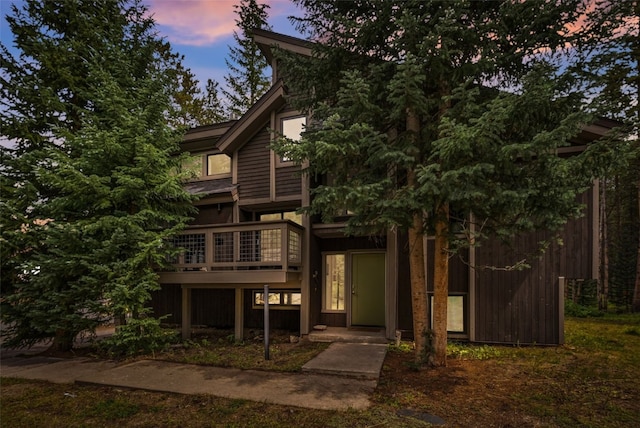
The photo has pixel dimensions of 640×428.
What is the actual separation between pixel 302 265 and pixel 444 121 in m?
A: 5.34

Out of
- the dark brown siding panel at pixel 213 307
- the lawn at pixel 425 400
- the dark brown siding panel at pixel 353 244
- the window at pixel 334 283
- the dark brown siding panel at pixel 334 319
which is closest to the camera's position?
the lawn at pixel 425 400

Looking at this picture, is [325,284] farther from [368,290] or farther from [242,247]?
[242,247]

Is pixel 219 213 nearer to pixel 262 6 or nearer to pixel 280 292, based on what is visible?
pixel 280 292

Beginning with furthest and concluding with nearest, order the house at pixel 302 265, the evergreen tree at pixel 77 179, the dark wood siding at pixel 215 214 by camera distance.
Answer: the dark wood siding at pixel 215 214, the house at pixel 302 265, the evergreen tree at pixel 77 179

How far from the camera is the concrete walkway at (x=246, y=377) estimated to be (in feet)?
16.7

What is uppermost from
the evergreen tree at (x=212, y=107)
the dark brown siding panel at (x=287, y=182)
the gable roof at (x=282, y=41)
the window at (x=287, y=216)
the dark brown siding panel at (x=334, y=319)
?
the evergreen tree at (x=212, y=107)

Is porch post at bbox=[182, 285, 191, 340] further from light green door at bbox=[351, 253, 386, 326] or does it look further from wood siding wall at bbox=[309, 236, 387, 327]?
light green door at bbox=[351, 253, 386, 326]

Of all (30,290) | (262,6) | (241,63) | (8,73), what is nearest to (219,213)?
(30,290)

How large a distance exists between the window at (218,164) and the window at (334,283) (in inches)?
175

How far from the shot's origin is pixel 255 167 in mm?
9977

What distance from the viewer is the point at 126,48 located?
348 inches

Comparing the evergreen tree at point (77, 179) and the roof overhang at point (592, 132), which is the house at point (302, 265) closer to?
the roof overhang at point (592, 132)

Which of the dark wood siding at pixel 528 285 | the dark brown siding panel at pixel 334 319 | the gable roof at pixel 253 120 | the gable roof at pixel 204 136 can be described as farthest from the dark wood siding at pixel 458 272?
the gable roof at pixel 204 136

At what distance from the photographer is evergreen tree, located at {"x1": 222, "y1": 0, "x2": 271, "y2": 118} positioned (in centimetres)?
1836
